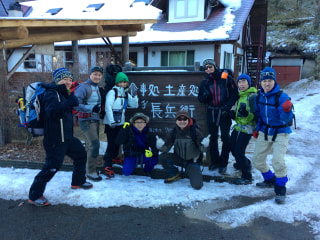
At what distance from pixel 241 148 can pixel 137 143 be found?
1.64 meters

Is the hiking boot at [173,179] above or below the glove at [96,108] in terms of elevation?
below

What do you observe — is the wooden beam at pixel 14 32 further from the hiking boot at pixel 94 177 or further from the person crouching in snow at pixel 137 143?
→ the hiking boot at pixel 94 177

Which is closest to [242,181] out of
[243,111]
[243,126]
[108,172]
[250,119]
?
[243,126]

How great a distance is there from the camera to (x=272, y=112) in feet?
10.9

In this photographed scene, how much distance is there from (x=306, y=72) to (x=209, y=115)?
807 inches

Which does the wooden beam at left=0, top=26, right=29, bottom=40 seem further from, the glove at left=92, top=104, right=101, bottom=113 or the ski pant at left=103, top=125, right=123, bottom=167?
the ski pant at left=103, top=125, right=123, bottom=167

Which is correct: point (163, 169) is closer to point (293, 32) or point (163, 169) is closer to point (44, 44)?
point (44, 44)

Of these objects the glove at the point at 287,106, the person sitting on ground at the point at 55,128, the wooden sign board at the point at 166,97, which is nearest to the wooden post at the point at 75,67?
the wooden sign board at the point at 166,97

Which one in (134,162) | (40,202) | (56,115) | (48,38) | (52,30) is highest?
(52,30)

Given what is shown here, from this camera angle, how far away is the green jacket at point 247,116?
12.0 ft

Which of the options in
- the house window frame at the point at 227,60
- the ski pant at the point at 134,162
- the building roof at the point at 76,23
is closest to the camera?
the ski pant at the point at 134,162

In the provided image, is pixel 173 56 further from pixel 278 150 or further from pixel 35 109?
pixel 35 109

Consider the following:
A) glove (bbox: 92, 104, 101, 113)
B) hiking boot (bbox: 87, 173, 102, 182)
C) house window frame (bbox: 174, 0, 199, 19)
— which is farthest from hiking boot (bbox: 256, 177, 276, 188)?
house window frame (bbox: 174, 0, 199, 19)

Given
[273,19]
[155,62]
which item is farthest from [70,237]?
[273,19]
